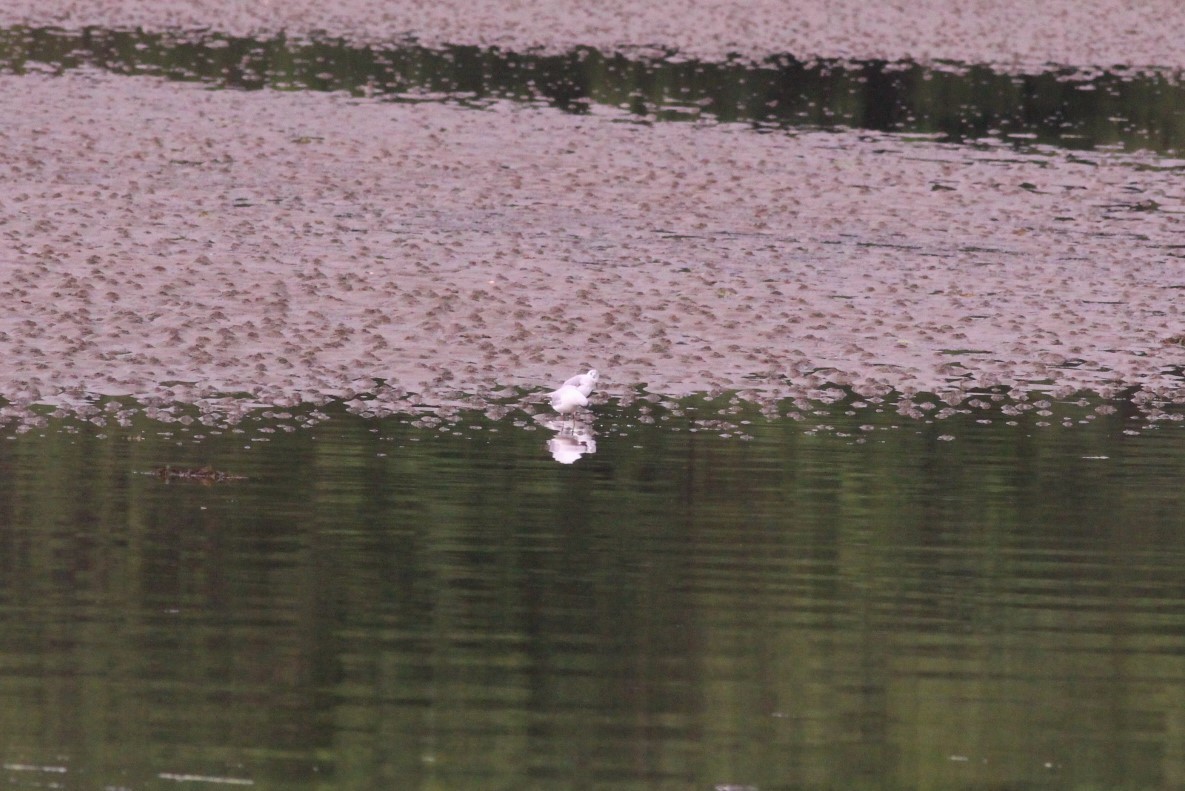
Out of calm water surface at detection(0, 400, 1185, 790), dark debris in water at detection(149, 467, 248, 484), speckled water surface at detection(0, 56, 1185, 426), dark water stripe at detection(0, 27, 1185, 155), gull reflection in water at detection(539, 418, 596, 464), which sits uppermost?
dark water stripe at detection(0, 27, 1185, 155)

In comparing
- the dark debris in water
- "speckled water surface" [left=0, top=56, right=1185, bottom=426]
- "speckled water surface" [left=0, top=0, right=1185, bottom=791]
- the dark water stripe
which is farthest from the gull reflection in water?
the dark water stripe

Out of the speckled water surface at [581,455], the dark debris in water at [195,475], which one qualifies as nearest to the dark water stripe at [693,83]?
the speckled water surface at [581,455]

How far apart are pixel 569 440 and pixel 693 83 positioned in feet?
95.5

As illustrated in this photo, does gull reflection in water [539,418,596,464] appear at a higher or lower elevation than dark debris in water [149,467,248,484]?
higher

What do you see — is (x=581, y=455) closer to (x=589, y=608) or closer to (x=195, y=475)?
(x=195, y=475)

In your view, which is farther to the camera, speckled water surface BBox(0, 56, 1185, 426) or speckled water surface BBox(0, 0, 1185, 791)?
speckled water surface BBox(0, 56, 1185, 426)

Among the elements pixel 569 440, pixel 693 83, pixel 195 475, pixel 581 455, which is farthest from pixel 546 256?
pixel 693 83

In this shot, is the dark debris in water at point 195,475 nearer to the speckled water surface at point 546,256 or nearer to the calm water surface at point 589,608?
the calm water surface at point 589,608

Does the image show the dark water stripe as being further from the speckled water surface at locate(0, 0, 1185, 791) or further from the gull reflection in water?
the gull reflection in water

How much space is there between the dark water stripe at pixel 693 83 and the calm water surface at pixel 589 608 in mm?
23335

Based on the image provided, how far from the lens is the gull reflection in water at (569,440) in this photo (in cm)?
1680

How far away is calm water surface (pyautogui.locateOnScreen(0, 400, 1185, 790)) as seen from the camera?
10.1 m

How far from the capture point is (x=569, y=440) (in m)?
17.3

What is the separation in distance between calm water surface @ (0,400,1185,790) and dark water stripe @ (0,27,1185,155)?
76.6ft
